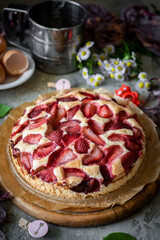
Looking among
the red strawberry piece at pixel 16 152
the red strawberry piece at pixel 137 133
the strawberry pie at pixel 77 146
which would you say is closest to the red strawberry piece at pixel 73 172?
the strawberry pie at pixel 77 146

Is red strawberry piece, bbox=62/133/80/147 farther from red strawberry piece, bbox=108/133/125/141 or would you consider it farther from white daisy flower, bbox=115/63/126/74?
white daisy flower, bbox=115/63/126/74

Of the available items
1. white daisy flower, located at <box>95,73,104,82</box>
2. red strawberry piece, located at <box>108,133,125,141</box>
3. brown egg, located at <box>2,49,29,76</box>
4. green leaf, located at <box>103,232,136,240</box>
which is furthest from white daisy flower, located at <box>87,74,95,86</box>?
green leaf, located at <box>103,232,136,240</box>

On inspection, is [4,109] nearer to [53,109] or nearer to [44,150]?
[53,109]

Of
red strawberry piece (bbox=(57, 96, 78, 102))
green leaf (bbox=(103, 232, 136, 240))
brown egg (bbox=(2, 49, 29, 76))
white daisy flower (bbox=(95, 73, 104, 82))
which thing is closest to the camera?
green leaf (bbox=(103, 232, 136, 240))

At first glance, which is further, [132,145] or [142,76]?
[142,76]

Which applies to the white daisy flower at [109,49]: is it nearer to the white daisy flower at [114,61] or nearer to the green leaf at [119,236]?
the white daisy flower at [114,61]

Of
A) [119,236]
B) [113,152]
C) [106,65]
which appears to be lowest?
[119,236]

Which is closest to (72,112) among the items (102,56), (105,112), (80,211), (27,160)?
(105,112)
